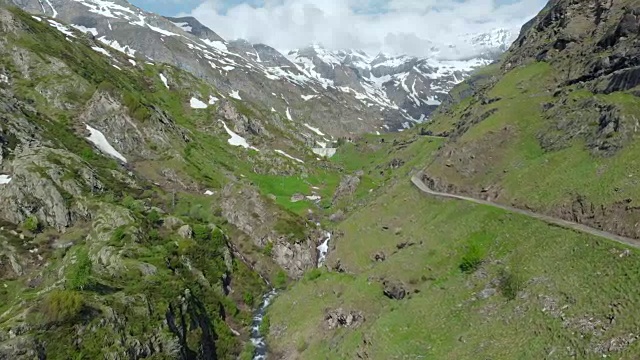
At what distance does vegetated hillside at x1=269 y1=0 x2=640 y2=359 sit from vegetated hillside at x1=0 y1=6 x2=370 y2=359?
51.8 feet

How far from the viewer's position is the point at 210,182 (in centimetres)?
16038

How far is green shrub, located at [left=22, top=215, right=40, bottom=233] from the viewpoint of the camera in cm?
9512

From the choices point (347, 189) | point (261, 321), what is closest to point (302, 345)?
point (261, 321)

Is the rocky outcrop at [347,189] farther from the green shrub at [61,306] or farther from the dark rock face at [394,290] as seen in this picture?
the green shrub at [61,306]

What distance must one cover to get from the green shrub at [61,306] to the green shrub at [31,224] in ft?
136

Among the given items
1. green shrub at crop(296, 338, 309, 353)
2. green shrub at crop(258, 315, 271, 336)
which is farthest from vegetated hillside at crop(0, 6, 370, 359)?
green shrub at crop(296, 338, 309, 353)

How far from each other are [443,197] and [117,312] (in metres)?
66.7

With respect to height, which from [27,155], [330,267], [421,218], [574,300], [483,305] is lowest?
[330,267]

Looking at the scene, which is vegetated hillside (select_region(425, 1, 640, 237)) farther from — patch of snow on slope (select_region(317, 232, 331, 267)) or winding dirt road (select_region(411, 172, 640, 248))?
patch of snow on slope (select_region(317, 232, 331, 267))

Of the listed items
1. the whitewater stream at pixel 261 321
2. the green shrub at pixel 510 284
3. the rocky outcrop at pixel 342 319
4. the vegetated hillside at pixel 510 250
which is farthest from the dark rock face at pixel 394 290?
the whitewater stream at pixel 261 321

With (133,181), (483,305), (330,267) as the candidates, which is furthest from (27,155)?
(483,305)

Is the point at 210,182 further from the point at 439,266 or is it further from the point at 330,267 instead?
the point at 439,266

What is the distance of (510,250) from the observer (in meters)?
67.6

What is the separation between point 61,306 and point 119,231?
1349 inches
